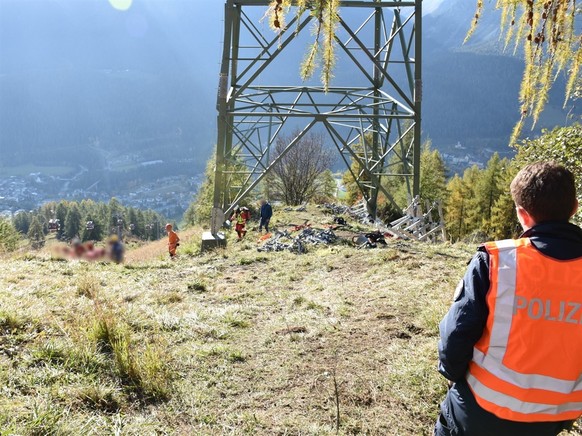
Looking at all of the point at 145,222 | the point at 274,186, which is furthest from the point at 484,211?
the point at 145,222

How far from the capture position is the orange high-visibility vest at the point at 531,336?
179 cm

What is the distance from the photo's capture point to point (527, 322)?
5.97 ft

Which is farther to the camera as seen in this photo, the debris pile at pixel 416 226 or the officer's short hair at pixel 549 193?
the debris pile at pixel 416 226


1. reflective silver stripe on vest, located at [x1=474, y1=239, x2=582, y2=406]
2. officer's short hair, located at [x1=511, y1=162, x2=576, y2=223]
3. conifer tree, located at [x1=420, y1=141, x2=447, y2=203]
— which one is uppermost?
officer's short hair, located at [x1=511, y1=162, x2=576, y2=223]

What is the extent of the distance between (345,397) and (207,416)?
3.64 ft

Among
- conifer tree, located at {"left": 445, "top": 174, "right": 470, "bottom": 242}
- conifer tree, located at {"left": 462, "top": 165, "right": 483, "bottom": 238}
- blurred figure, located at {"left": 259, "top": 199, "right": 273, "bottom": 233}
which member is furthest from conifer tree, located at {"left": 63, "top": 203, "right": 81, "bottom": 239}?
blurred figure, located at {"left": 259, "top": 199, "right": 273, "bottom": 233}

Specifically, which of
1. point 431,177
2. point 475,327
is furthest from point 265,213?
point 431,177

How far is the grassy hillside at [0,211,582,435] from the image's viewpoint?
3172 millimetres

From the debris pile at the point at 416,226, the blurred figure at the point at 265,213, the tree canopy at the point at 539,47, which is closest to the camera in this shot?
the tree canopy at the point at 539,47

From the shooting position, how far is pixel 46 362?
12.1ft

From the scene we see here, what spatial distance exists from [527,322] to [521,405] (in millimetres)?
382

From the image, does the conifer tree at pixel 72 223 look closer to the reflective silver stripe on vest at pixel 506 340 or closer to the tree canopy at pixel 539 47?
the tree canopy at pixel 539 47

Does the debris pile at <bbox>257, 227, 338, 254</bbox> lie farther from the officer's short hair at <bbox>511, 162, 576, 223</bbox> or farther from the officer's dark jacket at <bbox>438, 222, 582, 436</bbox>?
the officer's short hair at <bbox>511, 162, 576, 223</bbox>

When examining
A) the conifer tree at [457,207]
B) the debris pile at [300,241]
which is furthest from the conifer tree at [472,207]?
the debris pile at [300,241]
